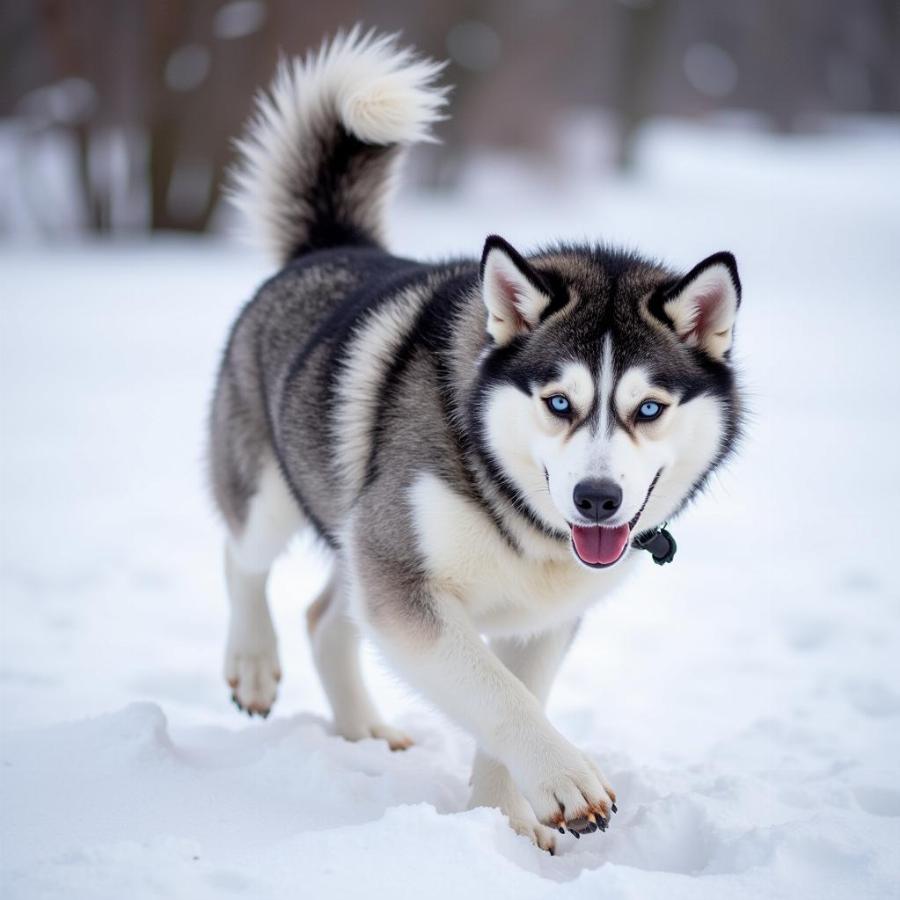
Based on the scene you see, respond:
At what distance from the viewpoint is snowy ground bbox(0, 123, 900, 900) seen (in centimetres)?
210

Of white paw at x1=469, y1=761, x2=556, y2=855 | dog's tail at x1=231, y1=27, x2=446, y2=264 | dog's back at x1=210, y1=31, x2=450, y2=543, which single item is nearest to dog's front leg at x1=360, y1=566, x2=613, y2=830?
white paw at x1=469, y1=761, x2=556, y2=855

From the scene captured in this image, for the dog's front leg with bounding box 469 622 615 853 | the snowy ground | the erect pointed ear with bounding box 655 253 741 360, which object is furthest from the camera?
the dog's front leg with bounding box 469 622 615 853

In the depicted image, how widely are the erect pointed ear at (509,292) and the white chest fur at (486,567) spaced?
1.25 ft

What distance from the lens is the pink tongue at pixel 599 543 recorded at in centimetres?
230

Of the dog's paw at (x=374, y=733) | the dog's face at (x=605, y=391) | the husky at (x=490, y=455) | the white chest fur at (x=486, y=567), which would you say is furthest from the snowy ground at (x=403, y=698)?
the dog's face at (x=605, y=391)

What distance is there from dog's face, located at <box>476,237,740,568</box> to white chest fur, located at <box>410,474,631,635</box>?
0.37 feet

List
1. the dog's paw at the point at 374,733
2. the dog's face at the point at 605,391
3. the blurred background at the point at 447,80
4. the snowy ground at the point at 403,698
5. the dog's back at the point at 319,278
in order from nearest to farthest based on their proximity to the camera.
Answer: the snowy ground at the point at 403,698
the dog's face at the point at 605,391
the dog's back at the point at 319,278
the dog's paw at the point at 374,733
the blurred background at the point at 447,80

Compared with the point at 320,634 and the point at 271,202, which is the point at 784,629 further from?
the point at 271,202

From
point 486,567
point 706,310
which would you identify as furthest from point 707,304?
point 486,567

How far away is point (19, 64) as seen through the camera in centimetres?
2023

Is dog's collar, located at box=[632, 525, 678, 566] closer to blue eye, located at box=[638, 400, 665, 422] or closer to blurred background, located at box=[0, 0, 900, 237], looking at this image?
blue eye, located at box=[638, 400, 665, 422]

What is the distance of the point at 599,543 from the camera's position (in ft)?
7.57

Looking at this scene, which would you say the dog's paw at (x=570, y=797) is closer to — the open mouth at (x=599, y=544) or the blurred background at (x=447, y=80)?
the open mouth at (x=599, y=544)

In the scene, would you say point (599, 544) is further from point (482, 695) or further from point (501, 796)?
point (501, 796)
